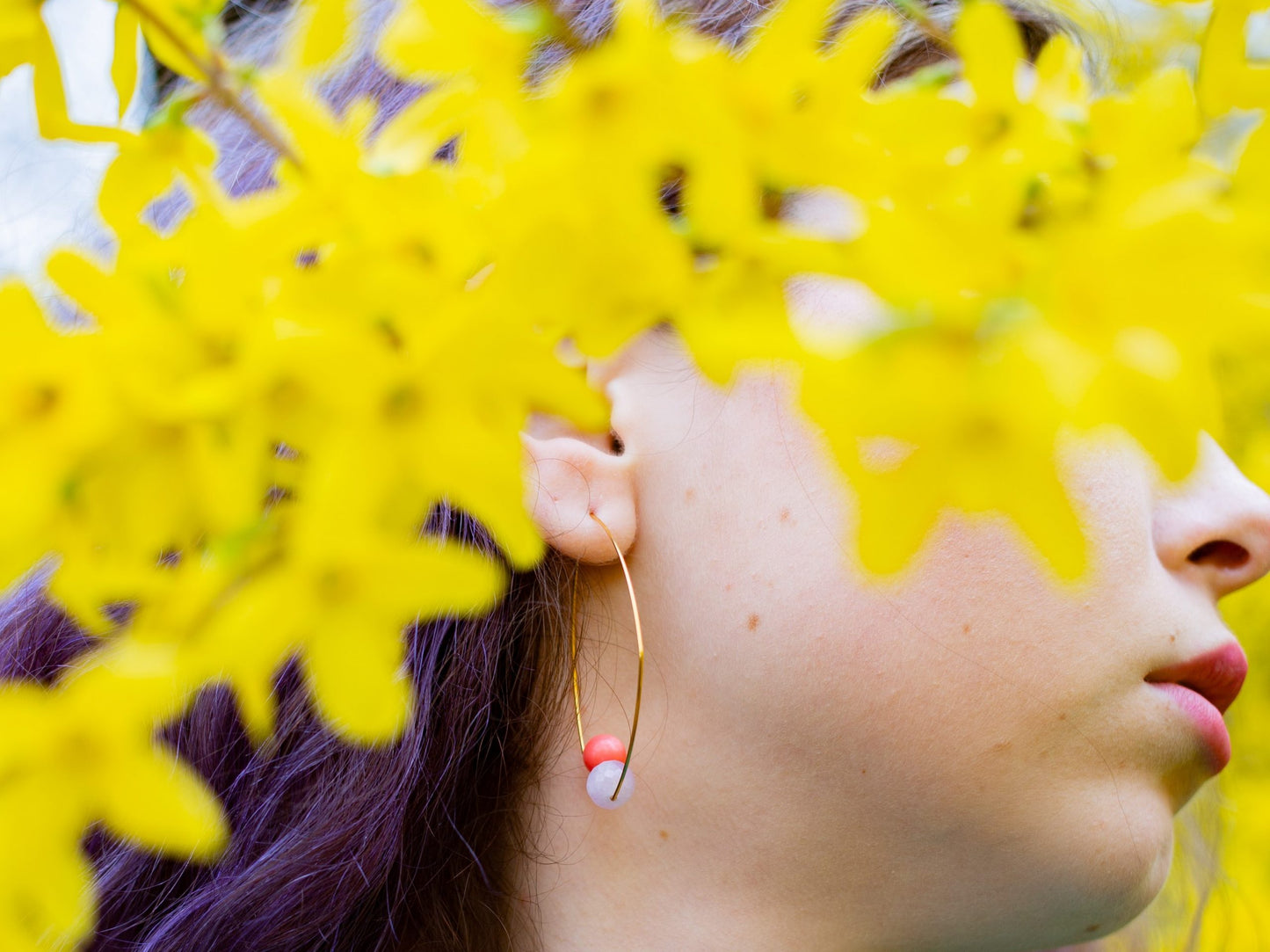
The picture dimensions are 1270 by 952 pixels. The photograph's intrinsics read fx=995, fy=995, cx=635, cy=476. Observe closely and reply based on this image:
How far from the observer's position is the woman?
0.76 m

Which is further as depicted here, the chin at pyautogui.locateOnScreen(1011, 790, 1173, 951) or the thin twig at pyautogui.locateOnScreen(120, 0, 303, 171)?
the chin at pyautogui.locateOnScreen(1011, 790, 1173, 951)

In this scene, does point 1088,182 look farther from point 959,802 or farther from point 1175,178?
point 959,802

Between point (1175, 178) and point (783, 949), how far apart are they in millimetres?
728

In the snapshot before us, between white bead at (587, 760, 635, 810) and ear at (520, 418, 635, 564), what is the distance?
173 millimetres

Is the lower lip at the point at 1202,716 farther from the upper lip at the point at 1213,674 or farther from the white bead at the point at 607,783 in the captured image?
the white bead at the point at 607,783

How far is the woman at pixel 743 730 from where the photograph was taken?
0.76m

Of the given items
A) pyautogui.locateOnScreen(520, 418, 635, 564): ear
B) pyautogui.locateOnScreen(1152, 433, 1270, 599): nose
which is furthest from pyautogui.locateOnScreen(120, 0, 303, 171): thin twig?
pyautogui.locateOnScreen(1152, 433, 1270, 599): nose

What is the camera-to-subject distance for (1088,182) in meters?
0.38

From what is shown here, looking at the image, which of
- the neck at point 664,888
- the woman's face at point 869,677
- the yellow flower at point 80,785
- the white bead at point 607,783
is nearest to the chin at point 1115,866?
the woman's face at point 869,677

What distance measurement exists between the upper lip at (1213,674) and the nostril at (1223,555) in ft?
0.23

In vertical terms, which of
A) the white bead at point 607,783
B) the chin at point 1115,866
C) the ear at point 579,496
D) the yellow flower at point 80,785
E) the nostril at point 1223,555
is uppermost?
the yellow flower at point 80,785

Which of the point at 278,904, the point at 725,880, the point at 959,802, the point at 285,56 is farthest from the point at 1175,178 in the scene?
the point at 278,904

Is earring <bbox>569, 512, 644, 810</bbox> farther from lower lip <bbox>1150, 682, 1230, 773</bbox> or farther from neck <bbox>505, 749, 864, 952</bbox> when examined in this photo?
lower lip <bbox>1150, 682, 1230, 773</bbox>

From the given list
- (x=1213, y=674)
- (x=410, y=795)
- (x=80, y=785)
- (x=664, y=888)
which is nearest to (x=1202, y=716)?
(x=1213, y=674)
